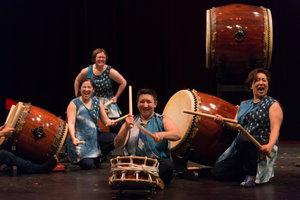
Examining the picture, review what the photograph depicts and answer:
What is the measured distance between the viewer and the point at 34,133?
5.06 m

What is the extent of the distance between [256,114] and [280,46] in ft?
9.61

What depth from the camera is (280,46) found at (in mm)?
7293

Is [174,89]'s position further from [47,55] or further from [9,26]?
[9,26]

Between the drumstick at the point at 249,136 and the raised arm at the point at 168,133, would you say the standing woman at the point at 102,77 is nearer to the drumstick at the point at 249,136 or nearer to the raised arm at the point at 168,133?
the raised arm at the point at 168,133

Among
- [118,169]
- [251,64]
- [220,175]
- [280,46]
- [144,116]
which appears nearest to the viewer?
[118,169]

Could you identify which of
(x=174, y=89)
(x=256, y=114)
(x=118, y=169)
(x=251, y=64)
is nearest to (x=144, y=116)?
(x=118, y=169)

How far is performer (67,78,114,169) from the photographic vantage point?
537 centimetres

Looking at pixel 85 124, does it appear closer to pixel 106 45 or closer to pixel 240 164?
pixel 240 164

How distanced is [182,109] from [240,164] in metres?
0.60

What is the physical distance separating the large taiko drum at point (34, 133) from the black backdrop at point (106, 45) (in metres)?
2.60

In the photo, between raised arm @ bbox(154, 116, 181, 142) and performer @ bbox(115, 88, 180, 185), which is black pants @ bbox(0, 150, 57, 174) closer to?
performer @ bbox(115, 88, 180, 185)

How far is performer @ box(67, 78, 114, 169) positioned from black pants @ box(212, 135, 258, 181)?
1.17 metres

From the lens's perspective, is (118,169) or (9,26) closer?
(118,169)

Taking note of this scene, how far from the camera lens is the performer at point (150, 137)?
13.9ft
